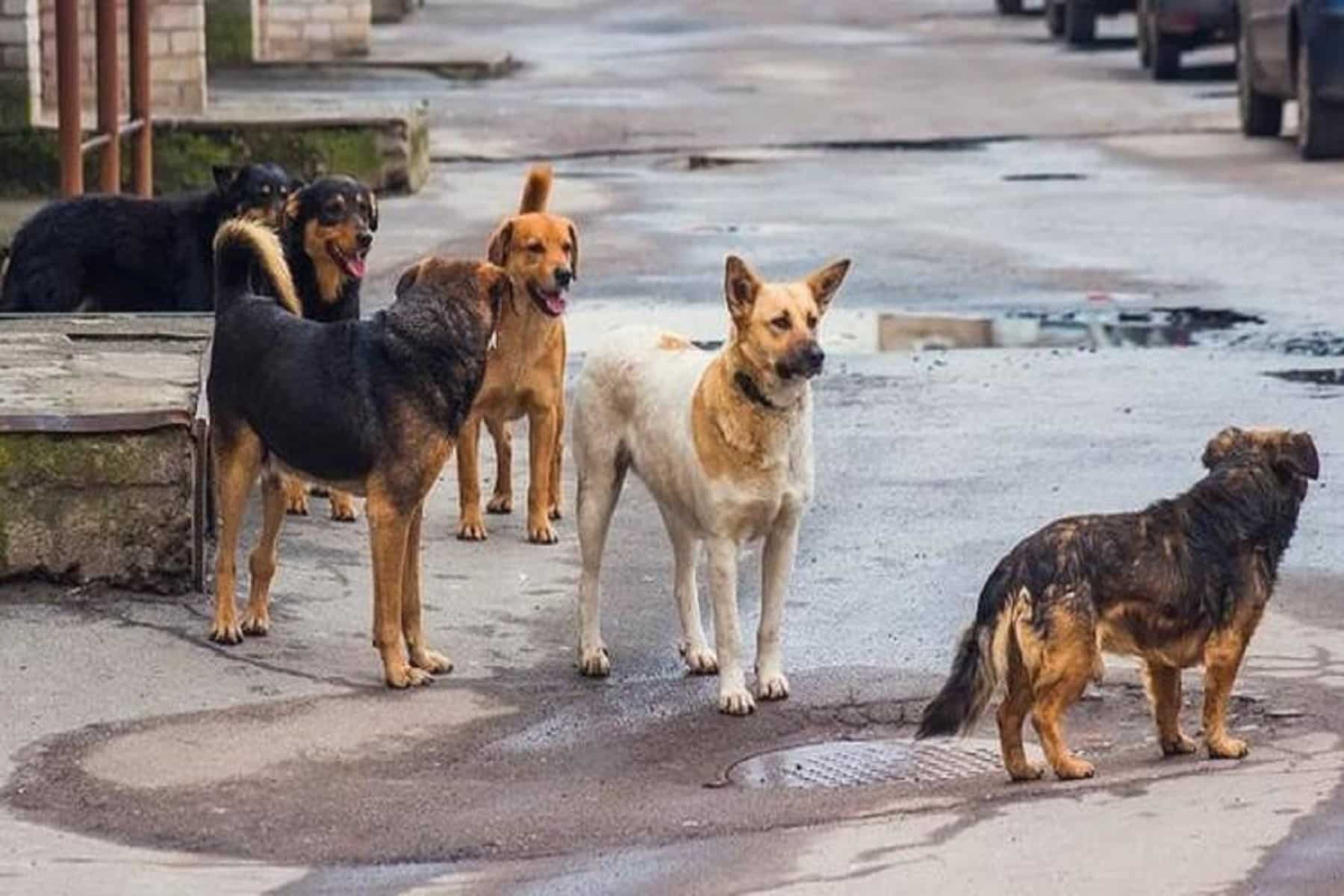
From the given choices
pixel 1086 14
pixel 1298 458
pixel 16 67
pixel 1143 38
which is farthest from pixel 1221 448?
pixel 1086 14

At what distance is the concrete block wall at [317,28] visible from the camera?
32.5m

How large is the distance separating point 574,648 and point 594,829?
2.01 metres

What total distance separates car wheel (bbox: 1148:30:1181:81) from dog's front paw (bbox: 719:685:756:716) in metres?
23.3

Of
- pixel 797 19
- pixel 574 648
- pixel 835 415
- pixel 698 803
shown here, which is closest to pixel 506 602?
pixel 574 648

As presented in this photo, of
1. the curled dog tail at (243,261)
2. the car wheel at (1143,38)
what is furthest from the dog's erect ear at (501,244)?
the car wheel at (1143,38)

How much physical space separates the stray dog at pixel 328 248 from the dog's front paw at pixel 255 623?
155 cm

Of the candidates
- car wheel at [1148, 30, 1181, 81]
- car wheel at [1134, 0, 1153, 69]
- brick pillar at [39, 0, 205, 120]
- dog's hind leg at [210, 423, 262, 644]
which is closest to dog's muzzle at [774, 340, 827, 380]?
dog's hind leg at [210, 423, 262, 644]

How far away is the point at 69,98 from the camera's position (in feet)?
48.2

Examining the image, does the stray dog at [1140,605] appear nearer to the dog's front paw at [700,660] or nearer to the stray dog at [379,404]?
the dog's front paw at [700,660]

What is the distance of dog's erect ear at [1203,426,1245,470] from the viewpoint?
8211 millimetres

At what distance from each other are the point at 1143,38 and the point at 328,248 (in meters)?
22.1

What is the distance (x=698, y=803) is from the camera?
309 inches

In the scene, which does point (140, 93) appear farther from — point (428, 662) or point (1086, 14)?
point (1086, 14)

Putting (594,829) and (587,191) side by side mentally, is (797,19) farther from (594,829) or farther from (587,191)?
(594,829)
